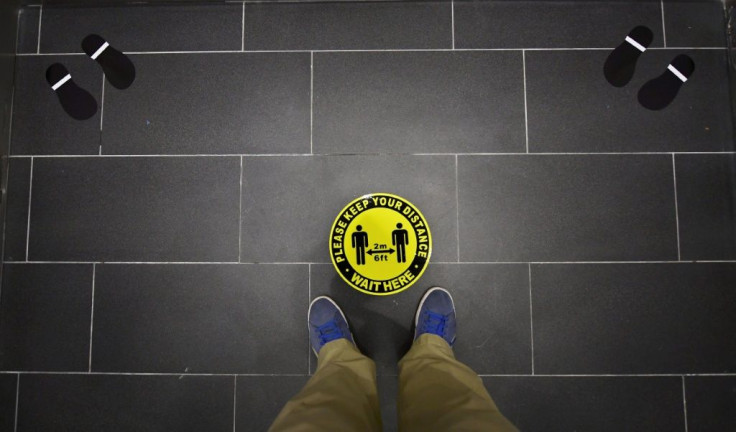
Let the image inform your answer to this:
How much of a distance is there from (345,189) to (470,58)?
55 cm

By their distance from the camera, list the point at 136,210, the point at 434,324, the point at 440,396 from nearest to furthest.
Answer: the point at 440,396 < the point at 434,324 < the point at 136,210

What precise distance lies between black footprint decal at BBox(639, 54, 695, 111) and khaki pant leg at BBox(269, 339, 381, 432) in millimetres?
1115

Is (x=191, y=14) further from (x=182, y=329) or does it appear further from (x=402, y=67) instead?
(x=182, y=329)

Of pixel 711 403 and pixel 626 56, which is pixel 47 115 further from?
pixel 711 403

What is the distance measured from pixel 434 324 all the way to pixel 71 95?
50.3 inches

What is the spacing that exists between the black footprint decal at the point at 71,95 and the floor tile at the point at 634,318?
142 cm

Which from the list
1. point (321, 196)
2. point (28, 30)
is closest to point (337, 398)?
point (321, 196)

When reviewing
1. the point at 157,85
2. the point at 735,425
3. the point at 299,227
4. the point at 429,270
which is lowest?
the point at 735,425

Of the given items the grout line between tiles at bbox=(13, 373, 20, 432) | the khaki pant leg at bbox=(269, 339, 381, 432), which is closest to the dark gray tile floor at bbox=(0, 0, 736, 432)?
the grout line between tiles at bbox=(13, 373, 20, 432)

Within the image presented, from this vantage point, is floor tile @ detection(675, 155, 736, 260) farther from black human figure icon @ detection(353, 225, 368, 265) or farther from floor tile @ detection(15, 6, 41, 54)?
floor tile @ detection(15, 6, 41, 54)

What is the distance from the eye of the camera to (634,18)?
1.29 meters

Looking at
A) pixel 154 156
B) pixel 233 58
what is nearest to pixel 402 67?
pixel 233 58

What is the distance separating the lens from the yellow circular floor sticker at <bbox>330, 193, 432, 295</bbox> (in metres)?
1.22

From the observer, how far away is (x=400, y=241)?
1228 millimetres
